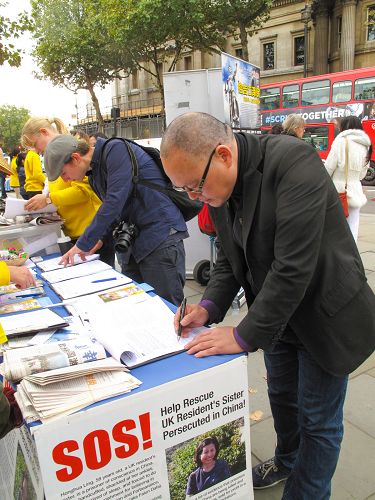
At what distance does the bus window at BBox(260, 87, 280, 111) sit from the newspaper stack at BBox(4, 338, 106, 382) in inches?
641

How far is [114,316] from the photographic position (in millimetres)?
1749

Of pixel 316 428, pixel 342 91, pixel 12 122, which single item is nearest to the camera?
pixel 316 428

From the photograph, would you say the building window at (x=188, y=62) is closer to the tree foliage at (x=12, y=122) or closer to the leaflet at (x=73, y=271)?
the tree foliage at (x=12, y=122)

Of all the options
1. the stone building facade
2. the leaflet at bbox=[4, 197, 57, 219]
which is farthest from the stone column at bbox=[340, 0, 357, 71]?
the leaflet at bbox=[4, 197, 57, 219]

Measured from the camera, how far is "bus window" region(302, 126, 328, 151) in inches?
563

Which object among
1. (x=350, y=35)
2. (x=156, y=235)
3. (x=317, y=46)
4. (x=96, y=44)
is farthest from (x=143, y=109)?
(x=156, y=235)

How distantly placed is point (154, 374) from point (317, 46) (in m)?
29.3

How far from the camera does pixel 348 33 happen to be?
24047 mm

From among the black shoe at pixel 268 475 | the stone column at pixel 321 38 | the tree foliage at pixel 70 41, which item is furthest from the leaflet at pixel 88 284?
the tree foliage at pixel 70 41

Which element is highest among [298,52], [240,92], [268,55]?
[268,55]

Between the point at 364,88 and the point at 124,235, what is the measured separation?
13.6 m

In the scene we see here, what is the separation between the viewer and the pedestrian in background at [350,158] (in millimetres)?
4258

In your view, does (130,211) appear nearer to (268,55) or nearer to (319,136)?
(319,136)

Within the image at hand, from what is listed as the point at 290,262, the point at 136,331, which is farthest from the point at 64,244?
the point at 290,262
